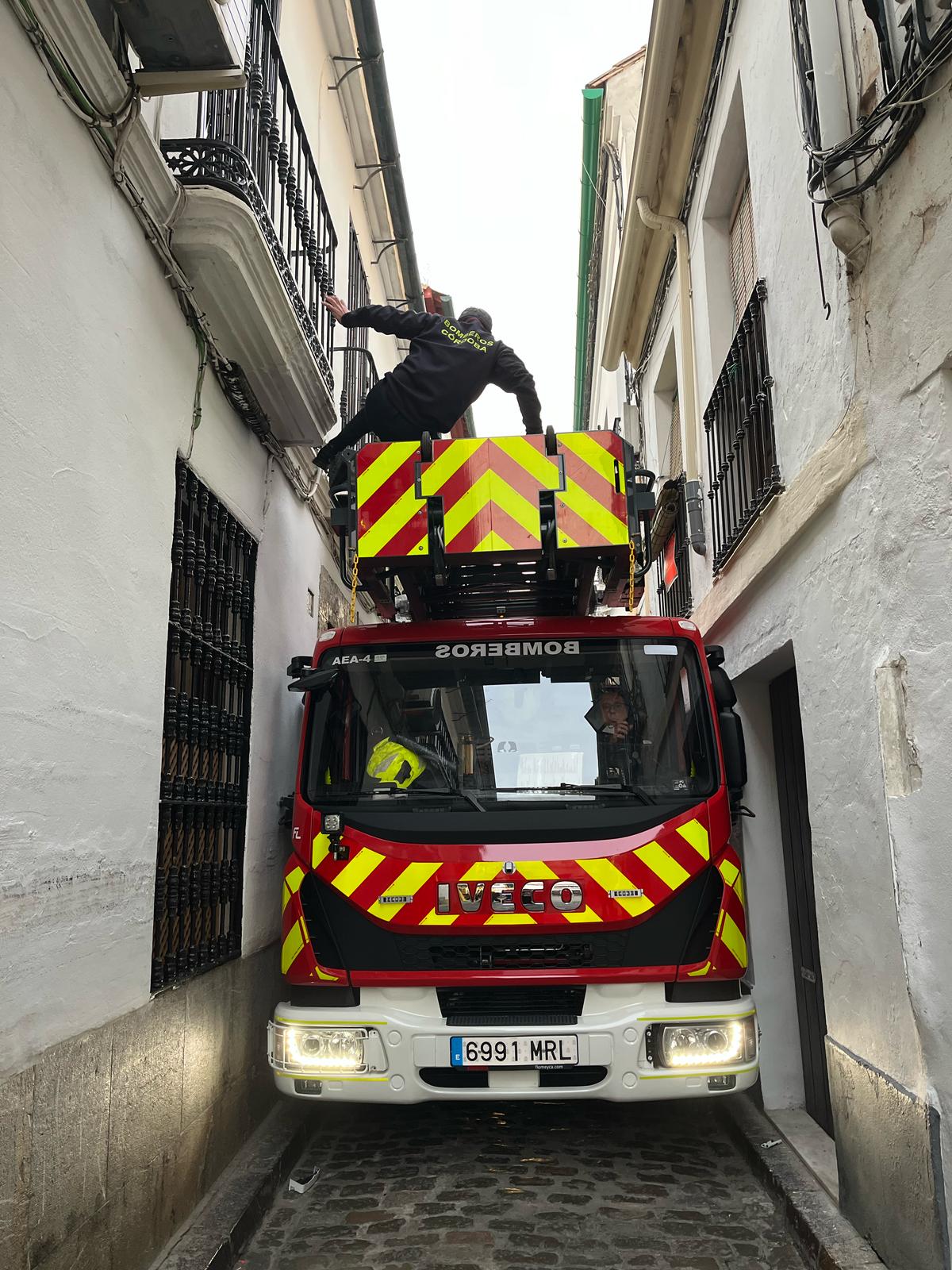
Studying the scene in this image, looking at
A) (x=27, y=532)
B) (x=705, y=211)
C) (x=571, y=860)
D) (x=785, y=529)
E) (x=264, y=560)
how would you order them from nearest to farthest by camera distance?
(x=27, y=532) → (x=571, y=860) → (x=785, y=529) → (x=264, y=560) → (x=705, y=211)

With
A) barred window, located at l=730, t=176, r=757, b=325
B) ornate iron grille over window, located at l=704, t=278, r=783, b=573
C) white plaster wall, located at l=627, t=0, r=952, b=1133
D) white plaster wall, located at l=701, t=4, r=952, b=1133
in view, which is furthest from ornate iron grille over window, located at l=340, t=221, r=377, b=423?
white plaster wall, located at l=701, t=4, r=952, b=1133

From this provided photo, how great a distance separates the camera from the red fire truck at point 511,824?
13.9 ft

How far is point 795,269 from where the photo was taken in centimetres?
463

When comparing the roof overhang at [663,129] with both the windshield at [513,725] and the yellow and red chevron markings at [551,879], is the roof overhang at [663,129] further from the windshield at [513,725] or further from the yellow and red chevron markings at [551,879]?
the yellow and red chevron markings at [551,879]

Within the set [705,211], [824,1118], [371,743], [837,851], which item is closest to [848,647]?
[837,851]

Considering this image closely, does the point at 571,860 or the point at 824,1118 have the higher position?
the point at 571,860

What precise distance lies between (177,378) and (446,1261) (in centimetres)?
382

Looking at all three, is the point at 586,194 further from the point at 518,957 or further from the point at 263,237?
the point at 518,957

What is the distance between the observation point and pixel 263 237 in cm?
435

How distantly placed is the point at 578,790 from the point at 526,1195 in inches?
72.7

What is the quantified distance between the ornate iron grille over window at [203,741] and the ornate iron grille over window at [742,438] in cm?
281

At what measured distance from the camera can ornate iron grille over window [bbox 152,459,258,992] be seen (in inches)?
167

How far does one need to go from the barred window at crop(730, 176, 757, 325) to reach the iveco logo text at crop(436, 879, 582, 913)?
3.91m

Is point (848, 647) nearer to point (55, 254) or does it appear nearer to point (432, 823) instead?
point (432, 823)
